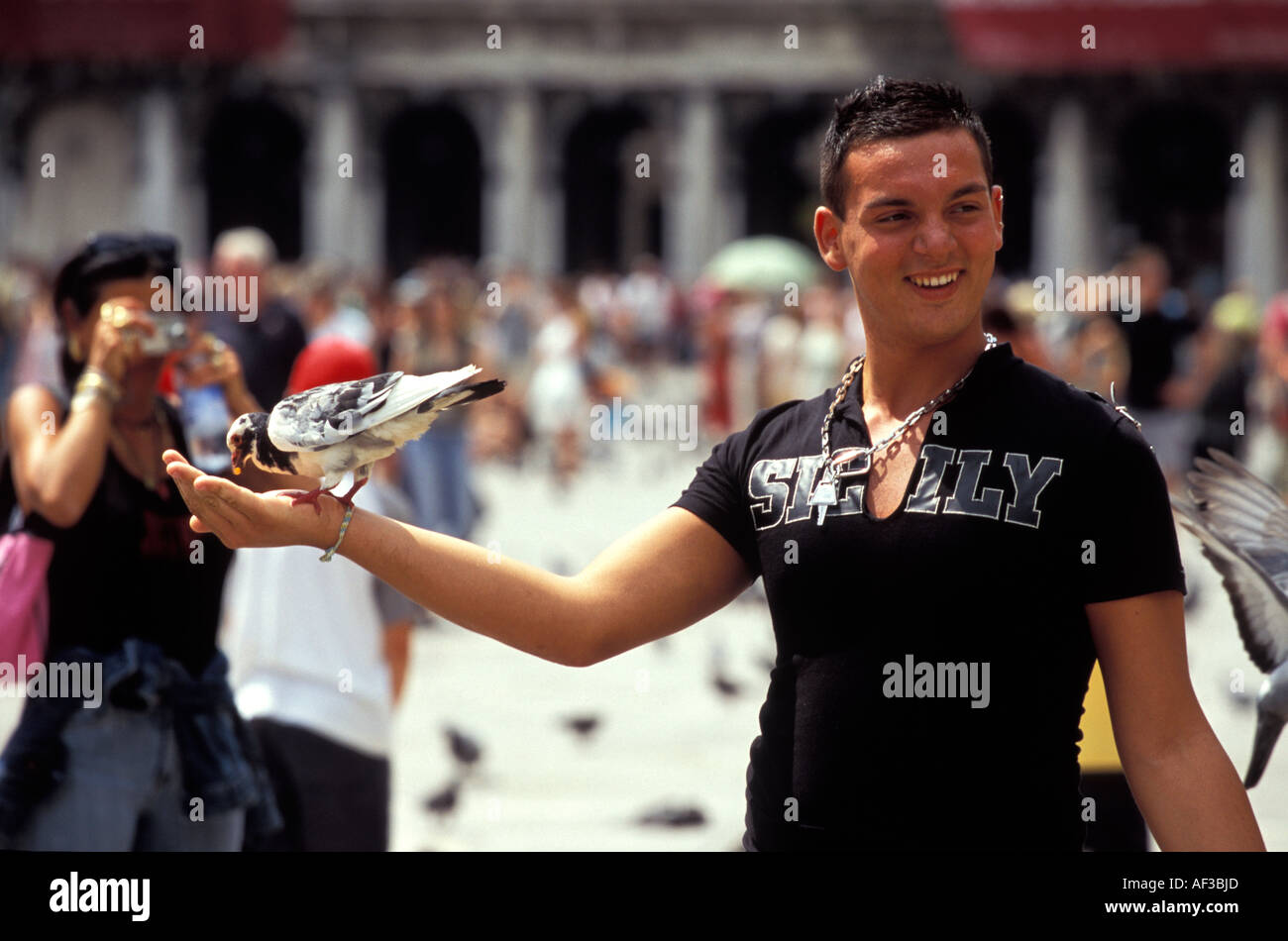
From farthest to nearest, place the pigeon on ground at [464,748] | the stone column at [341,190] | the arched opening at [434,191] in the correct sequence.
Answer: the arched opening at [434,191] → the stone column at [341,190] → the pigeon on ground at [464,748]

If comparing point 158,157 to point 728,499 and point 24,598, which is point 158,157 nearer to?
point 24,598

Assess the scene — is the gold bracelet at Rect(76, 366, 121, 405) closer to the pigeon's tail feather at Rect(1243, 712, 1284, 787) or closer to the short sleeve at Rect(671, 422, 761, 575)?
the short sleeve at Rect(671, 422, 761, 575)

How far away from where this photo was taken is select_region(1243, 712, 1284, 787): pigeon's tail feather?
2.78 meters

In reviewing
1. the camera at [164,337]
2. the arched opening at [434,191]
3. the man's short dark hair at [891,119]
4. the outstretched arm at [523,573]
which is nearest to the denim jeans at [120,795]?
the camera at [164,337]

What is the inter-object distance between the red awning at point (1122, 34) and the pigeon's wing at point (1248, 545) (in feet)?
96.5

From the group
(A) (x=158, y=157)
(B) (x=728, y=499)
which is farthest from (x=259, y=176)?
(B) (x=728, y=499)

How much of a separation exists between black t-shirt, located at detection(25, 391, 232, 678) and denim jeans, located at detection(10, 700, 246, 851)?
13 centimetres

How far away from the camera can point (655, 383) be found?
27.0 meters

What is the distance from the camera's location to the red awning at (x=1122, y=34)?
101 ft

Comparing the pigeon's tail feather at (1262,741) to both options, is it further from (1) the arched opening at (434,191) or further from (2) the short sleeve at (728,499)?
(1) the arched opening at (434,191)

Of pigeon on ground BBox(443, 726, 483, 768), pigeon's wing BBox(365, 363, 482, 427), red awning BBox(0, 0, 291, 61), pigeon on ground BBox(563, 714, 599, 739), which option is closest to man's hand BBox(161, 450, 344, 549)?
pigeon's wing BBox(365, 363, 482, 427)

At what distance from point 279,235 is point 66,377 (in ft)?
121
